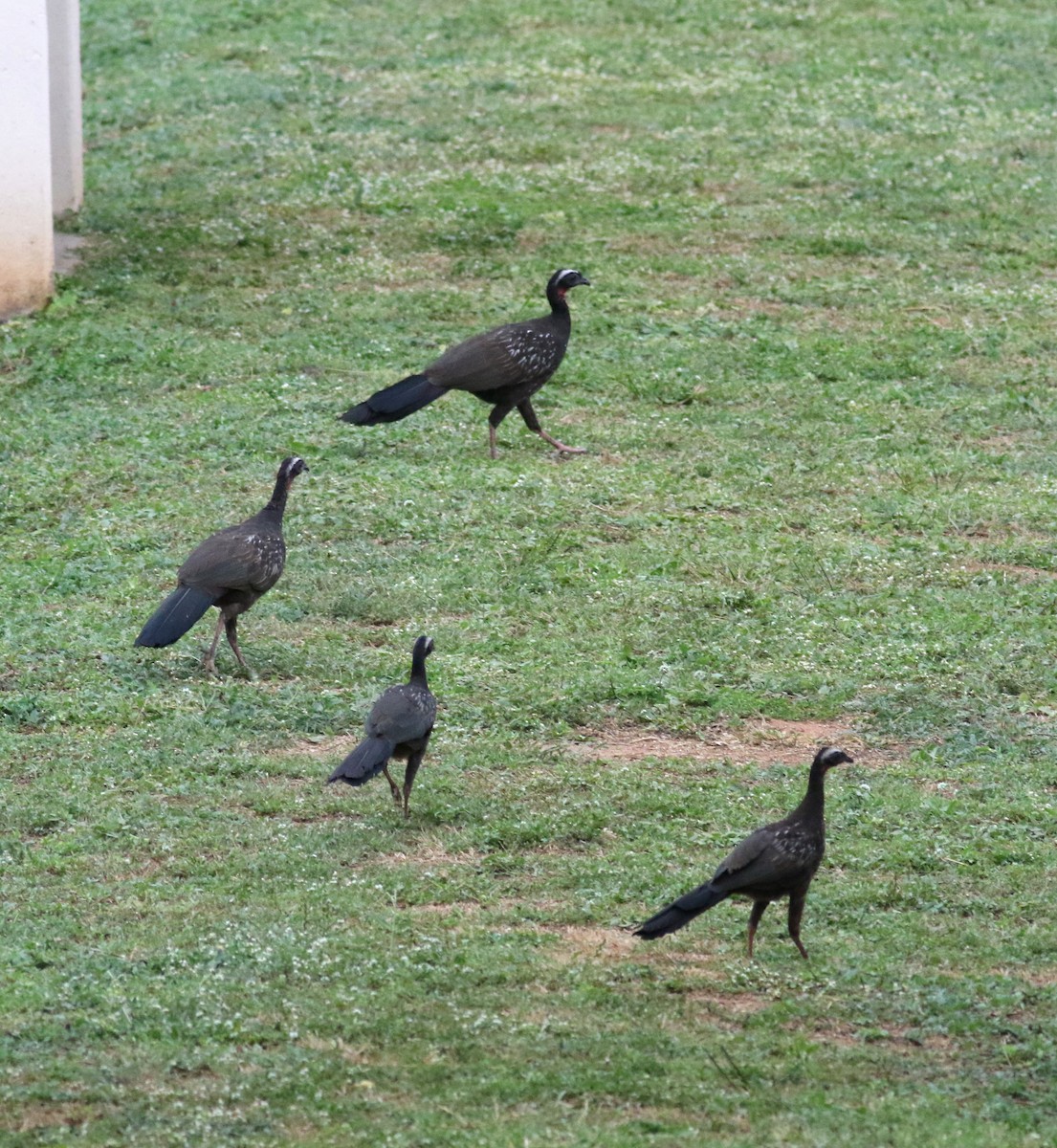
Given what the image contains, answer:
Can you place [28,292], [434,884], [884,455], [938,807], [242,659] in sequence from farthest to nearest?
[28,292] < [884,455] < [242,659] < [938,807] < [434,884]

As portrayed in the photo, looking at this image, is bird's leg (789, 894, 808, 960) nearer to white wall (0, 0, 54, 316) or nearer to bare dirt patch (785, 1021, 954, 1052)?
bare dirt patch (785, 1021, 954, 1052)

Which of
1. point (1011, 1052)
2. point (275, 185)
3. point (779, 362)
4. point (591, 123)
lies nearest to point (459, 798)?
point (1011, 1052)

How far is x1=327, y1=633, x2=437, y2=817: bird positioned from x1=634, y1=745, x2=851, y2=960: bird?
1.44 metres

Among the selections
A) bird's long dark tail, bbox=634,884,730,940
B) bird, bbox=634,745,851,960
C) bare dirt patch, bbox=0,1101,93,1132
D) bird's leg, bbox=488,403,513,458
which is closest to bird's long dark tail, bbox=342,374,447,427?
bird's leg, bbox=488,403,513,458

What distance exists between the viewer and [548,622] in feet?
33.6

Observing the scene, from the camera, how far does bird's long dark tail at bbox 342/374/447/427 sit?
40.5ft

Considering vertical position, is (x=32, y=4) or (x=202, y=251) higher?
(x=32, y=4)

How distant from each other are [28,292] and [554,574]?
684cm

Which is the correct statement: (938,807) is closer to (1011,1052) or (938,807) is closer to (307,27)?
(1011,1052)

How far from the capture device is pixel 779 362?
1466cm

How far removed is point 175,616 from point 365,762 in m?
1.97

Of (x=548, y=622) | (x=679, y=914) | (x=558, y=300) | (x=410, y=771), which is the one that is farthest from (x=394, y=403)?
(x=679, y=914)

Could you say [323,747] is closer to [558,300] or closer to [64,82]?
[558,300]

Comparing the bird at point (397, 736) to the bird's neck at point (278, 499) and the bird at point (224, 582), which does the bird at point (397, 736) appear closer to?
the bird at point (224, 582)
